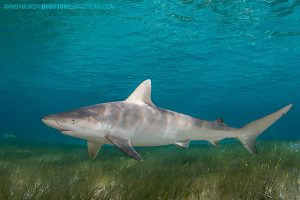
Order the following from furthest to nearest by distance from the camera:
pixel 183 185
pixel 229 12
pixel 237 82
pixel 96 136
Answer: pixel 237 82, pixel 229 12, pixel 96 136, pixel 183 185

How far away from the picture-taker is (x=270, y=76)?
39.6 metres

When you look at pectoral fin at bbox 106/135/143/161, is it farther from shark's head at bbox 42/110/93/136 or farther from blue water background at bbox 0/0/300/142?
blue water background at bbox 0/0/300/142

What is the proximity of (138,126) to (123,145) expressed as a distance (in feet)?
3.18

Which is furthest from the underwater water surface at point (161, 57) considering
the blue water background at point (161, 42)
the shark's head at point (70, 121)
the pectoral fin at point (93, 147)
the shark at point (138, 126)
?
the shark's head at point (70, 121)

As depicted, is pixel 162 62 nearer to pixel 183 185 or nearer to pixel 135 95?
pixel 135 95

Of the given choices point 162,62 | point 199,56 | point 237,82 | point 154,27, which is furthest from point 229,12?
point 237,82

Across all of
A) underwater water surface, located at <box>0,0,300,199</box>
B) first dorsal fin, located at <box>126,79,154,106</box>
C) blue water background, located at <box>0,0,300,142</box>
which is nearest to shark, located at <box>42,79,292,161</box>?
first dorsal fin, located at <box>126,79,154,106</box>

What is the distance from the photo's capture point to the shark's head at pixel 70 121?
5355 millimetres

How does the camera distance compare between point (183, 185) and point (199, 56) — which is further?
point (199, 56)

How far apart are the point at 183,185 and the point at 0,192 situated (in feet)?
8.78

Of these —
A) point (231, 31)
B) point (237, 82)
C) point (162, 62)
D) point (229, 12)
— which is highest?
point (229, 12)

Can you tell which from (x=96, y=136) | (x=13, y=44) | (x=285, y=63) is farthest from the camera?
(x=285, y=63)

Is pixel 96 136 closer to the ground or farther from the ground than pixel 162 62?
farther from the ground

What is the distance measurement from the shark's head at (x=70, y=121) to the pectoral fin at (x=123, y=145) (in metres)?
0.51
